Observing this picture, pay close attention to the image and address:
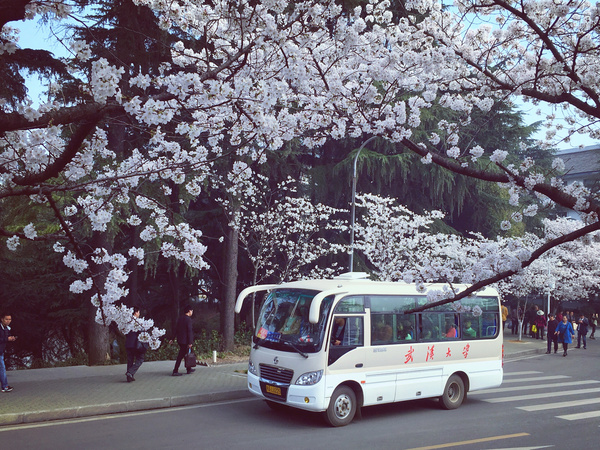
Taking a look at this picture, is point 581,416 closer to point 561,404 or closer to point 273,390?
point 561,404

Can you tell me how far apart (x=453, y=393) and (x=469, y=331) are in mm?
1376

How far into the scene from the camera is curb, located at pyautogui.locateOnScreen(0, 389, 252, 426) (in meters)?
9.52

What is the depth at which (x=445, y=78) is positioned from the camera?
30.7ft

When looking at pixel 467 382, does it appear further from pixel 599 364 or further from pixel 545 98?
pixel 599 364

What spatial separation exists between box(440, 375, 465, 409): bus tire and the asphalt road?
185 mm

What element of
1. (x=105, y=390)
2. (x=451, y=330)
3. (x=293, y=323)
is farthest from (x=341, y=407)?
(x=105, y=390)

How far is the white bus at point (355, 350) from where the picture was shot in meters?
9.77

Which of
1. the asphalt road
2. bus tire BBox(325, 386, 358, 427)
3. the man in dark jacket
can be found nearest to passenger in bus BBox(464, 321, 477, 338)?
the asphalt road

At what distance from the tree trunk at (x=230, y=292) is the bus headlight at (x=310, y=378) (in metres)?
10.2

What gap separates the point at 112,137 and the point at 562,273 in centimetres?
2563

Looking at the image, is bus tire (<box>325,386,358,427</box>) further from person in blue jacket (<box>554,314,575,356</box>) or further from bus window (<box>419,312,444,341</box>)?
person in blue jacket (<box>554,314,575,356</box>)

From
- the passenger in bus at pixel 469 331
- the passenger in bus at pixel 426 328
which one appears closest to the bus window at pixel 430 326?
the passenger in bus at pixel 426 328

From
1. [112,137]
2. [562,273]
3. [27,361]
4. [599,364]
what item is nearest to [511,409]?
[599,364]

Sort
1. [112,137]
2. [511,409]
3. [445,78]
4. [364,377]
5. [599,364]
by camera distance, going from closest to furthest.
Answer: [445,78] < [364,377] < [511,409] < [112,137] < [599,364]
